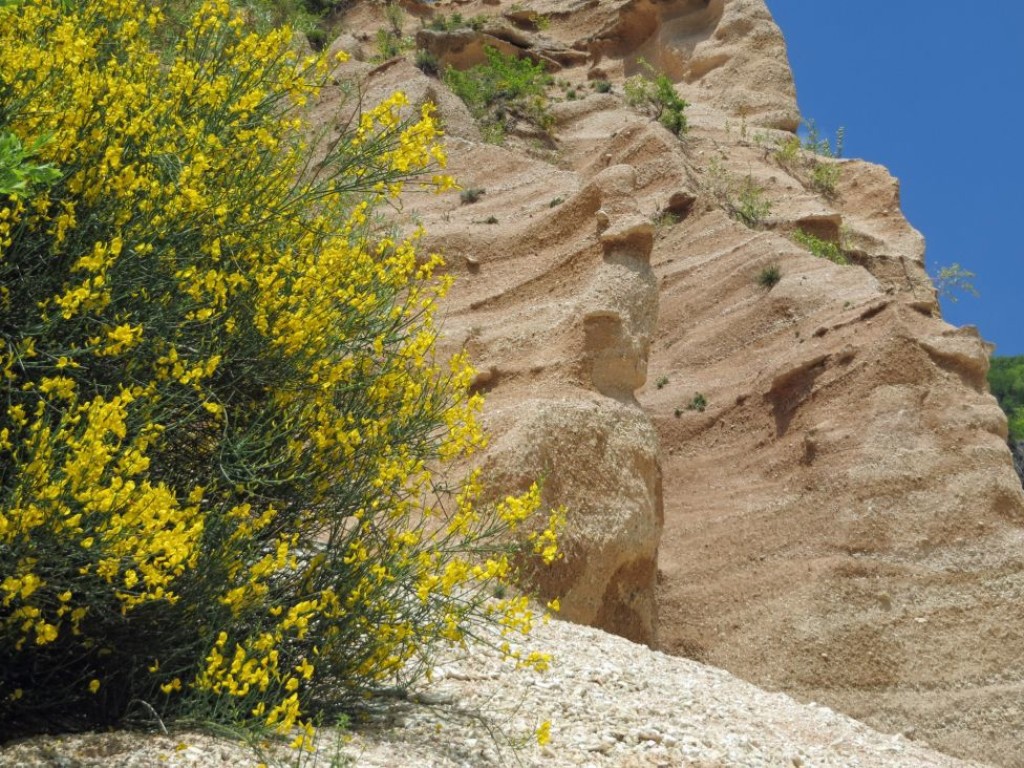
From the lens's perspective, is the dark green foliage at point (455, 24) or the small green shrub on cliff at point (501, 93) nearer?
the small green shrub on cliff at point (501, 93)

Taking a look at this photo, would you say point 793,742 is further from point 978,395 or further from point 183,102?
point 978,395

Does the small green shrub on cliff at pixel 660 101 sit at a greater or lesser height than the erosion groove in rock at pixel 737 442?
greater

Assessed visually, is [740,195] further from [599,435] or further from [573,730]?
[573,730]

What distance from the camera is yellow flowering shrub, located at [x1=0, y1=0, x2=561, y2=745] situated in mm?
6434

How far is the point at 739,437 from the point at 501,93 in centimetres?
1500

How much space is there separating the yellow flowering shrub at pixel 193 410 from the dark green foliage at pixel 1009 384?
132ft

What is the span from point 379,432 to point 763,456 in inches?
558

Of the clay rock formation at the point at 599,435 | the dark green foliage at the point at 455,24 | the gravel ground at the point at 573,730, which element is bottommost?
the gravel ground at the point at 573,730

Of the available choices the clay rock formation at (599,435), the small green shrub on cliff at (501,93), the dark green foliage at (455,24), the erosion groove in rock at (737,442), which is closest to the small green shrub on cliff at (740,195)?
the erosion groove in rock at (737,442)

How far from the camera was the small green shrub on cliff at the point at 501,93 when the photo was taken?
32281 mm

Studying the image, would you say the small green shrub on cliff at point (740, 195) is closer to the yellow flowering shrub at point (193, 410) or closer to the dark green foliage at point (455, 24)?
the dark green foliage at point (455, 24)

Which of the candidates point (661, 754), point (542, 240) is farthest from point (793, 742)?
point (542, 240)

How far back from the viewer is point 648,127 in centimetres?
2688

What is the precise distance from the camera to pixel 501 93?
33.9 meters
